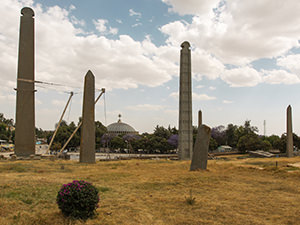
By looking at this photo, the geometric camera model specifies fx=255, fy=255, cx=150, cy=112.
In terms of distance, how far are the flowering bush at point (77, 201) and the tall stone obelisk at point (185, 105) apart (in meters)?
22.9

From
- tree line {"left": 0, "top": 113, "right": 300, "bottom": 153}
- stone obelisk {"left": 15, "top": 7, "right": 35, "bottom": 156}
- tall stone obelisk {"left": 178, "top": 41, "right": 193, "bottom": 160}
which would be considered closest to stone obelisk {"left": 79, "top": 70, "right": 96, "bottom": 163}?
stone obelisk {"left": 15, "top": 7, "right": 35, "bottom": 156}

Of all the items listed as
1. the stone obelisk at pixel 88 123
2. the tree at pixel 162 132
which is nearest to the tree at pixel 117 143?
the tree at pixel 162 132

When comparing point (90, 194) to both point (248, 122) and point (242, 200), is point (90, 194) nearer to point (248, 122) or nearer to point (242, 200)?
point (242, 200)

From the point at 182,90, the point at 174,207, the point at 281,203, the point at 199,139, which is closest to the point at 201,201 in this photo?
the point at 174,207

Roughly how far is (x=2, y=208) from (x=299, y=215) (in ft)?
24.9

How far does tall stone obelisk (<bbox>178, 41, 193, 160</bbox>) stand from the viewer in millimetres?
28453

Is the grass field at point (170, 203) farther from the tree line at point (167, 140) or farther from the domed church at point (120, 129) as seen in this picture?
the domed church at point (120, 129)

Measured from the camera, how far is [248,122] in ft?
215

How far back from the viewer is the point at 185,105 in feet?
93.2

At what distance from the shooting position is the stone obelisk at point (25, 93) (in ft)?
74.1

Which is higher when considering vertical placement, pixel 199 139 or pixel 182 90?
pixel 182 90

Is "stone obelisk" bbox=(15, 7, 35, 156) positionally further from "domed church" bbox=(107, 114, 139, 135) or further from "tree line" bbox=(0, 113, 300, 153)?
"domed church" bbox=(107, 114, 139, 135)

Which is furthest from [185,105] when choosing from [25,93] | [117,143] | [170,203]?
[117,143]

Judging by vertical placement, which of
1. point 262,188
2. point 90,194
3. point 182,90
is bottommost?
point 262,188
